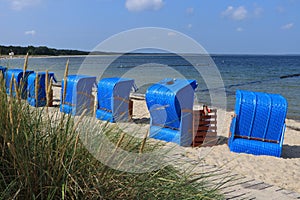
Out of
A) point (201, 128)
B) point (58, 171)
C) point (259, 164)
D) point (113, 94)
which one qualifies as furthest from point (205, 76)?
point (58, 171)

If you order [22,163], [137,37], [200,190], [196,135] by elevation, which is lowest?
[196,135]

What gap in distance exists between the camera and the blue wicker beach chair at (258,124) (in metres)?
5.79

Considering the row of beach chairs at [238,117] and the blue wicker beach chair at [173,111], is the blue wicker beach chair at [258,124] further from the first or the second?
the blue wicker beach chair at [173,111]

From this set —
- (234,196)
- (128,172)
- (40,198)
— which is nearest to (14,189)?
(40,198)

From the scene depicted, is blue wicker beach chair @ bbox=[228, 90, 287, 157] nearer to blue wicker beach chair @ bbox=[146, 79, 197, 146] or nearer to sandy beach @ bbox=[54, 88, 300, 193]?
sandy beach @ bbox=[54, 88, 300, 193]

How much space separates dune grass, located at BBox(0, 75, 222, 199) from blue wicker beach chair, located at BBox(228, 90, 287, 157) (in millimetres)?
3998

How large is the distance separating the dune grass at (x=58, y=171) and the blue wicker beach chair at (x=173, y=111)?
400 centimetres

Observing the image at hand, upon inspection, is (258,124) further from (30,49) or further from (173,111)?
(30,49)

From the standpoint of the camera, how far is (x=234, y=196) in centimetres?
320

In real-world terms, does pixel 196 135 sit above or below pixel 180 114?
below

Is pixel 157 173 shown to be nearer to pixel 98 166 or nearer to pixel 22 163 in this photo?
pixel 98 166

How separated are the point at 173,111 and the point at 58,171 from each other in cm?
451

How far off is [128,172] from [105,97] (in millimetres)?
6178

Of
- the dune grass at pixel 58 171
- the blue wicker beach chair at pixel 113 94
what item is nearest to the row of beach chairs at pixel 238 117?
the blue wicker beach chair at pixel 113 94
